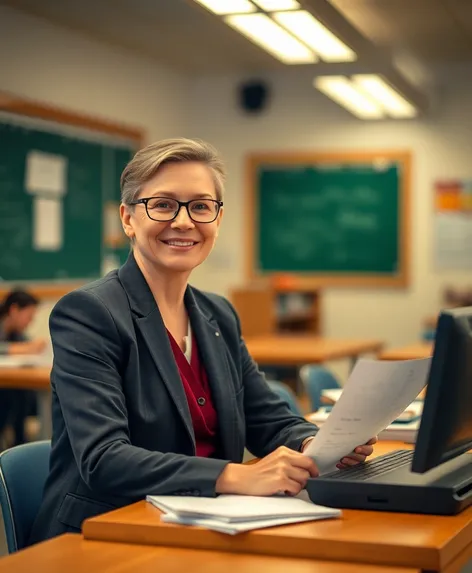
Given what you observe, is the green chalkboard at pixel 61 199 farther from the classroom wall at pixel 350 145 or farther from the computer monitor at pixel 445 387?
the computer monitor at pixel 445 387

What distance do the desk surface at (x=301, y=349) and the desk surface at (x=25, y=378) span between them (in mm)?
1353

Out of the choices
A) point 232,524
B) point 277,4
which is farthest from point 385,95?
point 232,524

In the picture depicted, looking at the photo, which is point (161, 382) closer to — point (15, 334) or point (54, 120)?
point (15, 334)

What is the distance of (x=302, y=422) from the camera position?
8.12ft

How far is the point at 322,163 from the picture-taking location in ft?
30.3

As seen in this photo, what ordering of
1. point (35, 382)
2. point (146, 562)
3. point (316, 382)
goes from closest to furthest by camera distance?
point (146, 562), point (316, 382), point (35, 382)

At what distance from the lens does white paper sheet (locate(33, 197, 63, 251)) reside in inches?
285

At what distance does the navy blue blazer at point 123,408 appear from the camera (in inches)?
74.6

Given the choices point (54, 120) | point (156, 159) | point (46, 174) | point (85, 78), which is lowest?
point (156, 159)

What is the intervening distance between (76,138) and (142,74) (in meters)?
1.26

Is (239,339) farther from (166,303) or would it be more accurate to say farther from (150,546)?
(150,546)

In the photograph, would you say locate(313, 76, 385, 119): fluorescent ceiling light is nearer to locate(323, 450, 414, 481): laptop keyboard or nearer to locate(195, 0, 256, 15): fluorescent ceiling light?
locate(195, 0, 256, 15): fluorescent ceiling light

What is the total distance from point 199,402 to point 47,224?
208 inches

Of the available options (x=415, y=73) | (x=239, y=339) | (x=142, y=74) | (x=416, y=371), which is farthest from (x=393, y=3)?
(x=416, y=371)
